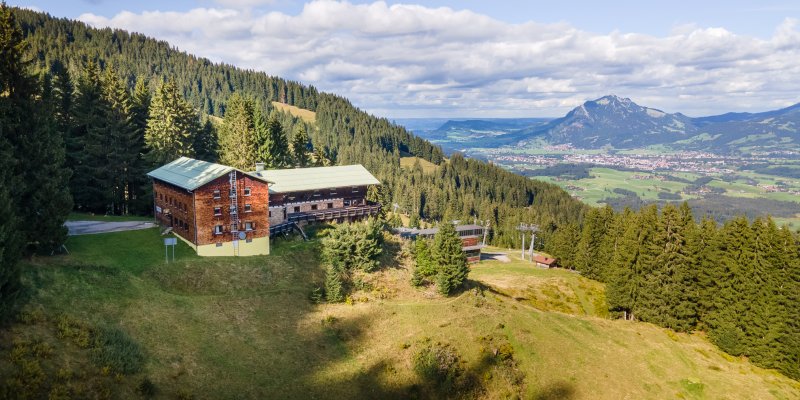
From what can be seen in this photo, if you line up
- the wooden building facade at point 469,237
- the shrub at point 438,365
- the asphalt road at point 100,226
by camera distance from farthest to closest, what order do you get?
the wooden building facade at point 469,237 < the asphalt road at point 100,226 < the shrub at point 438,365

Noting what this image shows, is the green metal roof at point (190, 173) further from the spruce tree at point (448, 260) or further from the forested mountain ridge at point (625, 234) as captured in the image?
the spruce tree at point (448, 260)

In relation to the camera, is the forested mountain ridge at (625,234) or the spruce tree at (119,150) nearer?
the forested mountain ridge at (625,234)

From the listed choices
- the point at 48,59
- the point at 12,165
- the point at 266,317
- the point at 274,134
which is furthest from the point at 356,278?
the point at 48,59

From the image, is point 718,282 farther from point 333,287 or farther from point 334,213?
point 334,213

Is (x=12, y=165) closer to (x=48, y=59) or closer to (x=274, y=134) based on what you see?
(x=274, y=134)

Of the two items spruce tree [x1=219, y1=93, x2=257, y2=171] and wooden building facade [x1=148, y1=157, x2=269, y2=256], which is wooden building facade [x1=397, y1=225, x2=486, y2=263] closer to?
spruce tree [x1=219, y1=93, x2=257, y2=171]

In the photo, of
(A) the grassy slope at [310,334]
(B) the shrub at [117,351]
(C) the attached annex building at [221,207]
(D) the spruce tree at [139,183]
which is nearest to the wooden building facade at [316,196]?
(C) the attached annex building at [221,207]

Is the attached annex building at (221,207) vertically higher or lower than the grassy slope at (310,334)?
higher
